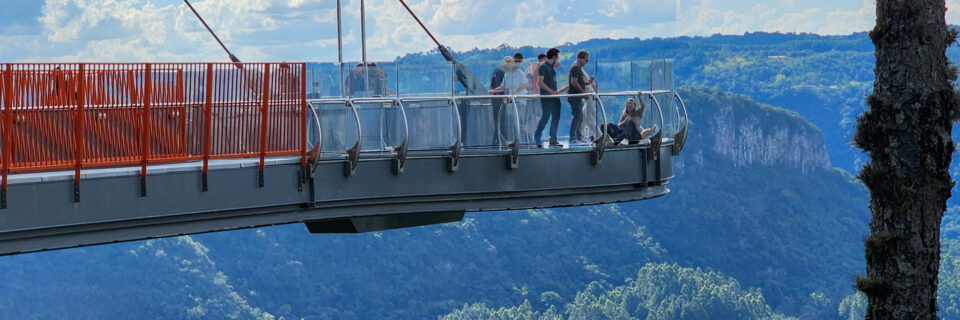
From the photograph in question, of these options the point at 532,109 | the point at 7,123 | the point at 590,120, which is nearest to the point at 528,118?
the point at 532,109

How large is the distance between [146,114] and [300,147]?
2337mm

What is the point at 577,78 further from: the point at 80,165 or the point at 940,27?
the point at 80,165

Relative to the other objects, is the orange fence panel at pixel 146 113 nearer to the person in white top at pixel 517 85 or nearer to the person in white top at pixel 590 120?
the person in white top at pixel 517 85

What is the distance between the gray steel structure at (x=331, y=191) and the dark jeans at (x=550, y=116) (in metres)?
0.43

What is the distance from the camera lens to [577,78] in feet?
74.3

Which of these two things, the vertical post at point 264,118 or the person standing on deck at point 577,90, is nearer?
the vertical post at point 264,118

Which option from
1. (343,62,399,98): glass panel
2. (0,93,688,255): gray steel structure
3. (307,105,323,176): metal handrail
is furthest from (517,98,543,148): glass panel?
(307,105,323,176): metal handrail

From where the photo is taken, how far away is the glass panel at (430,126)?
66.7 ft

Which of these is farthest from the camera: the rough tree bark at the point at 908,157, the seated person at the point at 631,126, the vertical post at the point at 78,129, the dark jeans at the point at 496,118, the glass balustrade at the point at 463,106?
the seated person at the point at 631,126

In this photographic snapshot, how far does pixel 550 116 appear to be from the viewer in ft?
72.3

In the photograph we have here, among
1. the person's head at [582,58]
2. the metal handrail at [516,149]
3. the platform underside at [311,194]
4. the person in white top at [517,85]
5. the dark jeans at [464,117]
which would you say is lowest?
the platform underside at [311,194]

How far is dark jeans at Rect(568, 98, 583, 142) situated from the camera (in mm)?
22250

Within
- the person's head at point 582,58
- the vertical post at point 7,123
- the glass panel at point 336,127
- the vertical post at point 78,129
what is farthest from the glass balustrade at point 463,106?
the vertical post at point 7,123

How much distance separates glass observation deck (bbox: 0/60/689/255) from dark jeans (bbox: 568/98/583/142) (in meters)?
0.07
